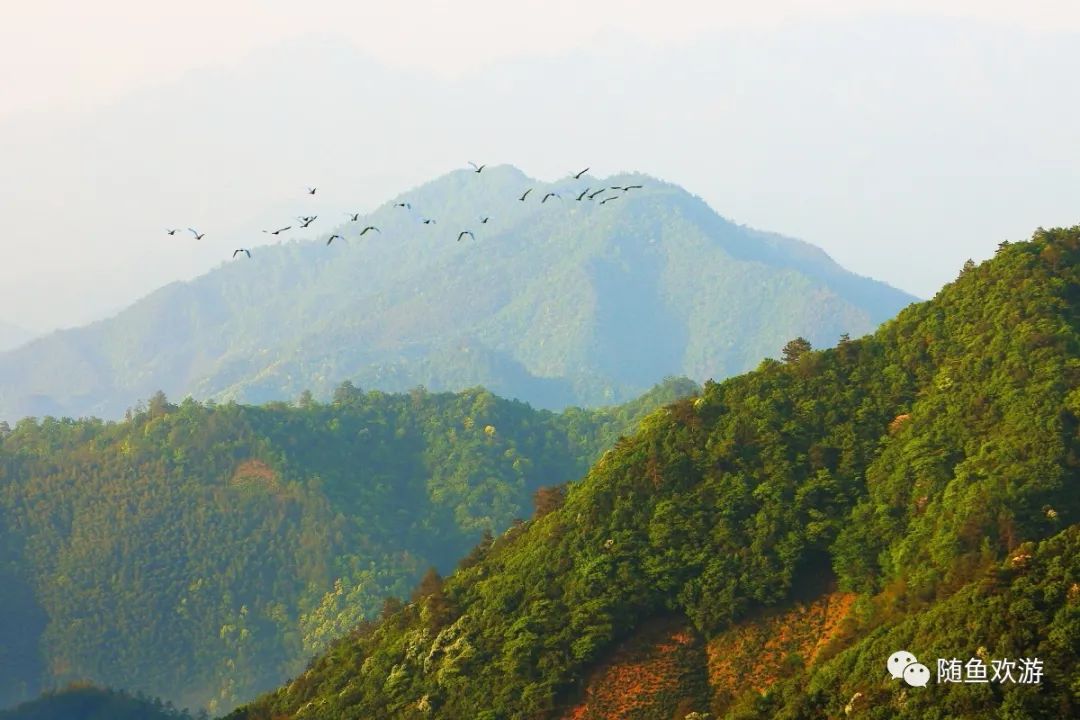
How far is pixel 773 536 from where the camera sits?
64500mm

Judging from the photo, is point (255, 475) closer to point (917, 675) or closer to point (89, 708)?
point (89, 708)

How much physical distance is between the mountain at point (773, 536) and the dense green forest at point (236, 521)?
64625 millimetres

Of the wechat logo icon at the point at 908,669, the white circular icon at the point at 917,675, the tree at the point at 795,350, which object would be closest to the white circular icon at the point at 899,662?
the wechat logo icon at the point at 908,669

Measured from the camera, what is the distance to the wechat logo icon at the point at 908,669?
143ft

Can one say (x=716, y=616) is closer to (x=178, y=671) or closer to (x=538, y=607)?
(x=538, y=607)

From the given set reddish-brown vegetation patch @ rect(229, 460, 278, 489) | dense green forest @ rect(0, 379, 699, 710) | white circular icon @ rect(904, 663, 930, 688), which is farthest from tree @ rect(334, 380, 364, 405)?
white circular icon @ rect(904, 663, 930, 688)

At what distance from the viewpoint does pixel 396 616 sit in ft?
246

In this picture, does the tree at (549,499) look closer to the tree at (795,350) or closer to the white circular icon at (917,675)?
the tree at (795,350)

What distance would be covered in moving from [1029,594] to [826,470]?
22.6 meters

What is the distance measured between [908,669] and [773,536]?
20.1 metres

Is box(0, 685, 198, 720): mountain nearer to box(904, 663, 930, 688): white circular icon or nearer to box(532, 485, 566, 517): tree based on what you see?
box(532, 485, 566, 517): tree

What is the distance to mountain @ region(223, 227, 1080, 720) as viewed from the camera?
58.4 metres

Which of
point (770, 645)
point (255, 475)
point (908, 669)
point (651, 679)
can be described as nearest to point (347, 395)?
point (255, 475)

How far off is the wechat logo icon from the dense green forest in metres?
91.2
